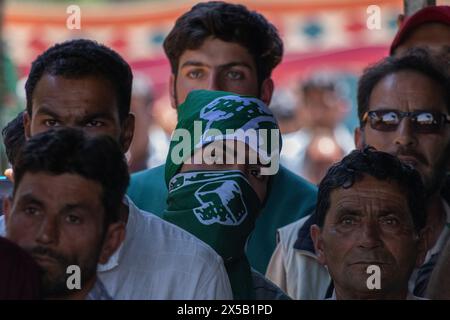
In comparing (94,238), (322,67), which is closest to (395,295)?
(94,238)

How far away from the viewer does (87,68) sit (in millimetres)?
3646

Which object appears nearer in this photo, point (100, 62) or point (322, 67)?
point (100, 62)

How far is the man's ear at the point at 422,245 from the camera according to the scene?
3514 millimetres

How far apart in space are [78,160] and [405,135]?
56.7 inches

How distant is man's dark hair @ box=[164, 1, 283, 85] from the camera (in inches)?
177

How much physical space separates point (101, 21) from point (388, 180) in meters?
8.62

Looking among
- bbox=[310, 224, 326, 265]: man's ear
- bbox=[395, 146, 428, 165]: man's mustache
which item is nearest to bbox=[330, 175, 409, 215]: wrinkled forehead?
bbox=[310, 224, 326, 265]: man's ear

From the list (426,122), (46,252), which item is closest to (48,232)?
(46,252)

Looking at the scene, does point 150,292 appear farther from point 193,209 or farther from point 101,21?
point 101,21

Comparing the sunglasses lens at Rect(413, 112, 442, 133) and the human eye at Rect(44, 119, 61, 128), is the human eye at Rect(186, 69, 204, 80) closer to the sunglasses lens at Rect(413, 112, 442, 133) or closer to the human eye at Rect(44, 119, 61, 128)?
the sunglasses lens at Rect(413, 112, 442, 133)

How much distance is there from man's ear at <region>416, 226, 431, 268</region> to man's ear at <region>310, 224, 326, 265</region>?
0.27 m

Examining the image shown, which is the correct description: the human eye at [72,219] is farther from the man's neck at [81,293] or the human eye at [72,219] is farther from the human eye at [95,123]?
the human eye at [95,123]

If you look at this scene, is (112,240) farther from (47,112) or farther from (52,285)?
(47,112)

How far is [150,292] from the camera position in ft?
10.2
